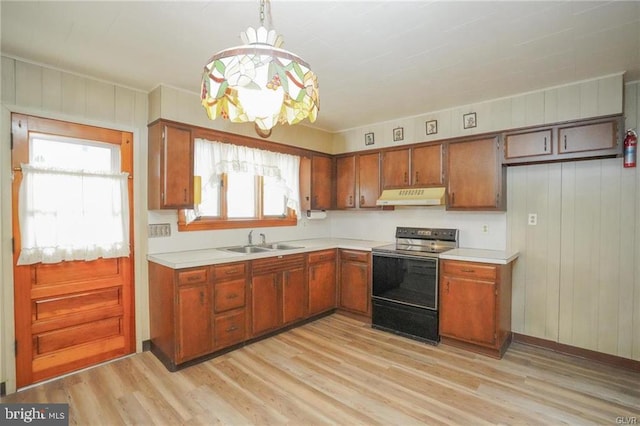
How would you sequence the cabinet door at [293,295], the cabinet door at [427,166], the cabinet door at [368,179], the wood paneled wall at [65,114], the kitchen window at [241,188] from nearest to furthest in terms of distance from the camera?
the wood paneled wall at [65,114] < the kitchen window at [241,188] < the cabinet door at [293,295] < the cabinet door at [427,166] < the cabinet door at [368,179]

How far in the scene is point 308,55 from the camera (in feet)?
7.91

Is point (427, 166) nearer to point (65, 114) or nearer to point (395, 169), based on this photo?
point (395, 169)

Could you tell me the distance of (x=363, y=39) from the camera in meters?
2.17

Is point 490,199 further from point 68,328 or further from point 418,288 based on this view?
point 68,328

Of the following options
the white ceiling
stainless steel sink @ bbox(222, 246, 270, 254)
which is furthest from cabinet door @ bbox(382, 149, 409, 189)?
stainless steel sink @ bbox(222, 246, 270, 254)

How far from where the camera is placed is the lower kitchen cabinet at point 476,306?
9.70 feet

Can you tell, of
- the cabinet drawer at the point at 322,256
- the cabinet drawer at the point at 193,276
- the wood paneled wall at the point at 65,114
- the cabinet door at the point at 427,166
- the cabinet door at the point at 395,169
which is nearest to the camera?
the wood paneled wall at the point at 65,114

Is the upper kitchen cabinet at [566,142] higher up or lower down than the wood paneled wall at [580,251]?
higher up

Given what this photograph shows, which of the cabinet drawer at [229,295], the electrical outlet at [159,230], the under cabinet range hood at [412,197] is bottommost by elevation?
the cabinet drawer at [229,295]

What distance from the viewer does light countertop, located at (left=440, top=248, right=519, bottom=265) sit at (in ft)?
9.69

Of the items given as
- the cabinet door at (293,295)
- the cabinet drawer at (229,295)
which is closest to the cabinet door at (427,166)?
the cabinet door at (293,295)

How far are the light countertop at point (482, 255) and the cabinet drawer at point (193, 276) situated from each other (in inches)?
92.7

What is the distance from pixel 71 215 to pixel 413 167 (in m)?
3.53

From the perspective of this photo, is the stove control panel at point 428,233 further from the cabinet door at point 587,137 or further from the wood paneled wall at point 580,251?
the cabinet door at point 587,137
